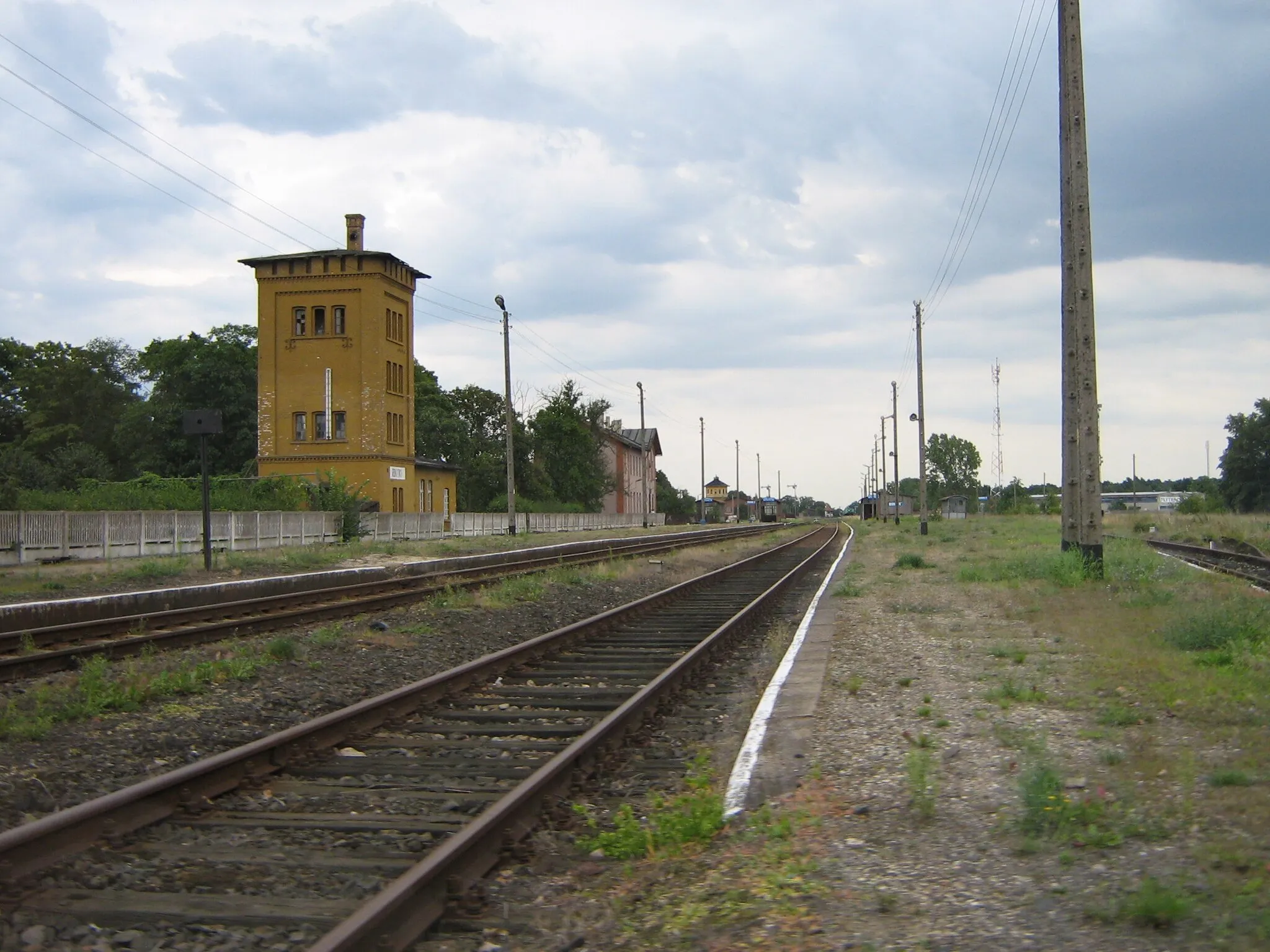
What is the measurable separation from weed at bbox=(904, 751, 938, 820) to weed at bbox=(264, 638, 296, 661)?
7.25 meters

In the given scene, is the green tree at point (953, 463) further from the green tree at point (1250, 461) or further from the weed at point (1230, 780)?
the weed at point (1230, 780)

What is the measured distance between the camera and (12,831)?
4758mm

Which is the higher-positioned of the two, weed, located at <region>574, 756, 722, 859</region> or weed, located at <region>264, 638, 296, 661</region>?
weed, located at <region>264, 638, 296, 661</region>

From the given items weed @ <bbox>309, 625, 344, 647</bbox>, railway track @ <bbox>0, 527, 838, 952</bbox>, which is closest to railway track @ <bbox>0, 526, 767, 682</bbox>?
weed @ <bbox>309, 625, 344, 647</bbox>

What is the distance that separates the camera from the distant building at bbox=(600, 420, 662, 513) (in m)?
106

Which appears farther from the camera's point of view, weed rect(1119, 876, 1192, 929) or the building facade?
the building facade

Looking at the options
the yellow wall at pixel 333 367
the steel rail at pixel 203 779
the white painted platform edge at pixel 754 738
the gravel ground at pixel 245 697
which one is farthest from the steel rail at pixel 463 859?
the yellow wall at pixel 333 367

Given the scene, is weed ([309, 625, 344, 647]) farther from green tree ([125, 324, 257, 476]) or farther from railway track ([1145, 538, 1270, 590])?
green tree ([125, 324, 257, 476])

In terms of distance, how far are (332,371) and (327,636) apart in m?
47.6

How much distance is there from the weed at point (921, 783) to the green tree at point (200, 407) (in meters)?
75.3

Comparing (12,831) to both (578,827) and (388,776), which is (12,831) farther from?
(578,827)

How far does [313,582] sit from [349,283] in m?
39.3

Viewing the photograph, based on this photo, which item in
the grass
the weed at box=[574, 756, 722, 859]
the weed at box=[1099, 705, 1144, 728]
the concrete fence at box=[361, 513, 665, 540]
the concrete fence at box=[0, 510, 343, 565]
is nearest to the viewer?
the weed at box=[574, 756, 722, 859]

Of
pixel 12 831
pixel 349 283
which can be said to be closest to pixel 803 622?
pixel 12 831
